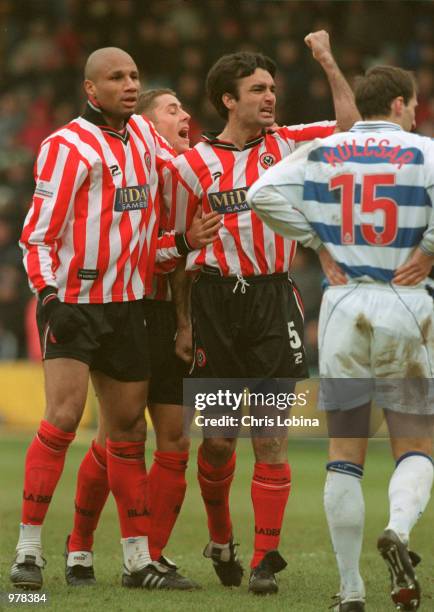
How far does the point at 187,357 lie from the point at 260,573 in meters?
0.99

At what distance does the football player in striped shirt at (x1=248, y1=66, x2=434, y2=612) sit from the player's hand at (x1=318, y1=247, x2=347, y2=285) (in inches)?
1.0

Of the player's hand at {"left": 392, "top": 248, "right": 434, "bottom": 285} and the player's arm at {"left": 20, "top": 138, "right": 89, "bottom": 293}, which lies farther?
the player's arm at {"left": 20, "top": 138, "right": 89, "bottom": 293}

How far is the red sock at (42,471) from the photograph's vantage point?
5.18 metres

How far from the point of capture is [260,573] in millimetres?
5234

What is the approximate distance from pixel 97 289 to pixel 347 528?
1.49 metres

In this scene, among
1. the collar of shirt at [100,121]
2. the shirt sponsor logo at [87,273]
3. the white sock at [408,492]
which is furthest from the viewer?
the collar of shirt at [100,121]

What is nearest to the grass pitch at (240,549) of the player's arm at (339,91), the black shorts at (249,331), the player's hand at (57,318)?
the black shorts at (249,331)

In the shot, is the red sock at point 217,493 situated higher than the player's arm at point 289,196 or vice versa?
the player's arm at point 289,196

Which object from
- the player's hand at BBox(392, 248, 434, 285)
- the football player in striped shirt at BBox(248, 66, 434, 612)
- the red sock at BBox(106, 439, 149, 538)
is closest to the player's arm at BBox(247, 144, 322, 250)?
the football player in striped shirt at BBox(248, 66, 434, 612)

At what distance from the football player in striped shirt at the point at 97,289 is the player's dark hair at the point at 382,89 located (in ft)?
3.65

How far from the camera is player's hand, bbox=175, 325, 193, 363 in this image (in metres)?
5.62

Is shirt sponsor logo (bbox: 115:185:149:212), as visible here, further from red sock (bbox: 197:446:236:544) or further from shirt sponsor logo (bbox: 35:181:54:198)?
red sock (bbox: 197:446:236:544)

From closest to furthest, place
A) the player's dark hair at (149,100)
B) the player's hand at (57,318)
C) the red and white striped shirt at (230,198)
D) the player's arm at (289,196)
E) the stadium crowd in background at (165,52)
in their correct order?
the player's arm at (289,196) → the player's hand at (57,318) → the red and white striped shirt at (230,198) → the player's dark hair at (149,100) → the stadium crowd in background at (165,52)

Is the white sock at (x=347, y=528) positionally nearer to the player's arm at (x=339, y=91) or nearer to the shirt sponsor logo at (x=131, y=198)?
the shirt sponsor logo at (x=131, y=198)
